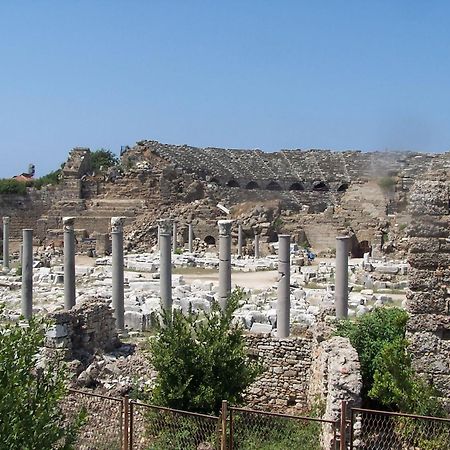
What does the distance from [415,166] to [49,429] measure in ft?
86.5

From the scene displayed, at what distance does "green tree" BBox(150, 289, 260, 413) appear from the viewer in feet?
29.9

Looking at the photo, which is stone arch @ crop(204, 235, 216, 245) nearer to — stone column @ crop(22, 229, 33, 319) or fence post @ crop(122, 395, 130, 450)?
stone column @ crop(22, 229, 33, 319)

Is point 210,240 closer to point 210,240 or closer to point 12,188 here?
point 210,240

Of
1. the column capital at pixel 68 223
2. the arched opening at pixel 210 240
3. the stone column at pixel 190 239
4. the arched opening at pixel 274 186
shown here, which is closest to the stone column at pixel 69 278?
the column capital at pixel 68 223

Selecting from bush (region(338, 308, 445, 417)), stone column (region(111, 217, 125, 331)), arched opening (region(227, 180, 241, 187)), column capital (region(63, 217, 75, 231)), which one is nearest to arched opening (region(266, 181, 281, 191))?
arched opening (region(227, 180, 241, 187))

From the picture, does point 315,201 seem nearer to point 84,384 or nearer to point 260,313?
point 260,313

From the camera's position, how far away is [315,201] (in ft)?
176

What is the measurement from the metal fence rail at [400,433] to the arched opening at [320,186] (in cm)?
5083

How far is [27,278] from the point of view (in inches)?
683

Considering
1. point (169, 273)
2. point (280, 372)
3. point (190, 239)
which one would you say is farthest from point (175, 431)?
point (190, 239)

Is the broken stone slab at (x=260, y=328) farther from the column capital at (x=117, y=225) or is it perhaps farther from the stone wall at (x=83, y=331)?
the column capital at (x=117, y=225)

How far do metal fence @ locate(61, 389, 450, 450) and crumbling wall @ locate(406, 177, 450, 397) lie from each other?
35.6 inches

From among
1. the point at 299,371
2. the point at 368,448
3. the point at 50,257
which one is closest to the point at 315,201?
the point at 50,257

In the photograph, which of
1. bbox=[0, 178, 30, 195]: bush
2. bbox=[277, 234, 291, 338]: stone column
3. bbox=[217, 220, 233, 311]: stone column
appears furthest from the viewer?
bbox=[0, 178, 30, 195]: bush
